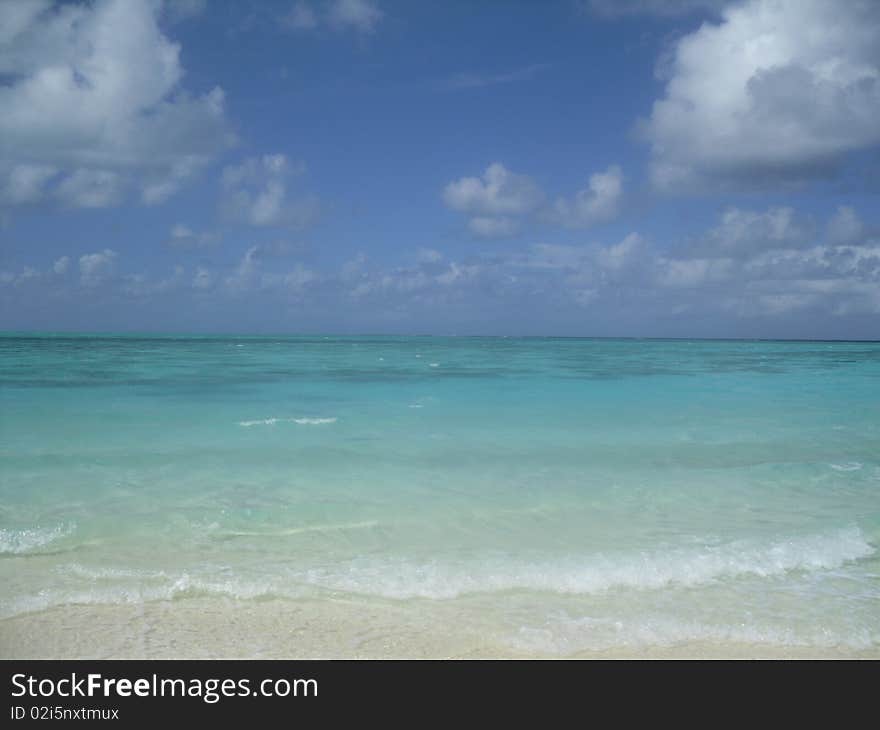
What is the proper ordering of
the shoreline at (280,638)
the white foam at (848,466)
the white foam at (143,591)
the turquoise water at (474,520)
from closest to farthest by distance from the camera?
the shoreline at (280,638) < the white foam at (143,591) < the turquoise water at (474,520) < the white foam at (848,466)

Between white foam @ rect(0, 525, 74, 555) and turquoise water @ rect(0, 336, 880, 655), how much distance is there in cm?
3

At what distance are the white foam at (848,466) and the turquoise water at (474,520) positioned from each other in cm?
12

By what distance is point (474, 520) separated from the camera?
7691 millimetres

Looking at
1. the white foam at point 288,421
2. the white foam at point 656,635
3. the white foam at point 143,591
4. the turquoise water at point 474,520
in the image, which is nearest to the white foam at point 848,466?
the turquoise water at point 474,520

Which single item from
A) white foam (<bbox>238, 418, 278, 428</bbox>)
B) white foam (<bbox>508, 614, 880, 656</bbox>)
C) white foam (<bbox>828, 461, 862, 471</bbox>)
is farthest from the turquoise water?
white foam (<bbox>238, 418, 278, 428</bbox>)

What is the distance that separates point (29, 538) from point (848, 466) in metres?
12.4

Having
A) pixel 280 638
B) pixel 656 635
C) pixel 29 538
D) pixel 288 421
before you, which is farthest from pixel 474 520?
pixel 288 421

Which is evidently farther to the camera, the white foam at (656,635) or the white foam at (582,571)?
the white foam at (582,571)

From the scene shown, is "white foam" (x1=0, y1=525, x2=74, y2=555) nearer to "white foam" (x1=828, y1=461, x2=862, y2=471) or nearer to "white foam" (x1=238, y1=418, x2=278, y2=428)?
"white foam" (x1=238, y1=418, x2=278, y2=428)

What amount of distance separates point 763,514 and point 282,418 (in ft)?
38.7

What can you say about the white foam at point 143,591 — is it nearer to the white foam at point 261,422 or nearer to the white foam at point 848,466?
the white foam at point 261,422

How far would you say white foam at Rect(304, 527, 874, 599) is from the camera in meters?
5.61

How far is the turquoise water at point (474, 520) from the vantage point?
5.21m

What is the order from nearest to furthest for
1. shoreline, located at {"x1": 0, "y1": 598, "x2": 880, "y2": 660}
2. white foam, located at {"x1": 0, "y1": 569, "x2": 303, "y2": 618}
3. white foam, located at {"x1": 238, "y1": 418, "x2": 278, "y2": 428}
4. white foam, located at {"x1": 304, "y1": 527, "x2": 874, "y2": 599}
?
shoreline, located at {"x1": 0, "y1": 598, "x2": 880, "y2": 660} < white foam, located at {"x1": 0, "y1": 569, "x2": 303, "y2": 618} < white foam, located at {"x1": 304, "y1": 527, "x2": 874, "y2": 599} < white foam, located at {"x1": 238, "y1": 418, "x2": 278, "y2": 428}
